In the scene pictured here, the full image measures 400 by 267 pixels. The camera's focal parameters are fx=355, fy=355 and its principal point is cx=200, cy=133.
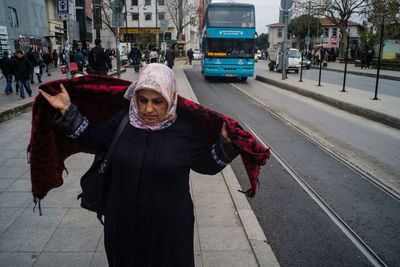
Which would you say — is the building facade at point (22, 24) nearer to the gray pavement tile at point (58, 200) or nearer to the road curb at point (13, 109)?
the road curb at point (13, 109)

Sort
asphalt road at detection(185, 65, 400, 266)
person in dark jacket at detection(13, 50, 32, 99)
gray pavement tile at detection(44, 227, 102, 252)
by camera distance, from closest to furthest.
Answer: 1. gray pavement tile at detection(44, 227, 102, 252)
2. asphalt road at detection(185, 65, 400, 266)
3. person in dark jacket at detection(13, 50, 32, 99)

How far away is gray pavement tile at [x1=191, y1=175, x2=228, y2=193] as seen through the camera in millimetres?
4714

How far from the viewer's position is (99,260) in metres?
3.10

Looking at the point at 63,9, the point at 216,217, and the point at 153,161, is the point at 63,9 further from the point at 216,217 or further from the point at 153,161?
the point at 153,161

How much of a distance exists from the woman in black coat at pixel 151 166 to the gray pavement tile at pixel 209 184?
262 cm

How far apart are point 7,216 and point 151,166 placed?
280 centimetres

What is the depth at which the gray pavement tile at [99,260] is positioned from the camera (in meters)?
3.04

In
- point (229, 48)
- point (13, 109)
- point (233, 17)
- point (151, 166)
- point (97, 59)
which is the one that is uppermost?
point (233, 17)

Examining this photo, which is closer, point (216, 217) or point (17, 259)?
point (17, 259)

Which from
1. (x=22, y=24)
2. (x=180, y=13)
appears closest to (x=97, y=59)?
(x=22, y=24)

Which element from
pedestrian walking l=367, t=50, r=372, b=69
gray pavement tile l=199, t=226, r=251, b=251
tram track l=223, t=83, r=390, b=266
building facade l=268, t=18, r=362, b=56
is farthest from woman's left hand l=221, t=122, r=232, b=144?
building facade l=268, t=18, r=362, b=56

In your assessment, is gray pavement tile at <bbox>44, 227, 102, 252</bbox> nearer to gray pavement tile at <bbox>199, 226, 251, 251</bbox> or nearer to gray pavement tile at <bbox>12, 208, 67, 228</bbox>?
gray pavement tile at <bbox>12, 208, 67, 228</bbox>

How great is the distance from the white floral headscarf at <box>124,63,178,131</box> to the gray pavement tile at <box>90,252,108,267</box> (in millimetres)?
1642

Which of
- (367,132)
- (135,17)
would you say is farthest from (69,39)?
(135,17)
